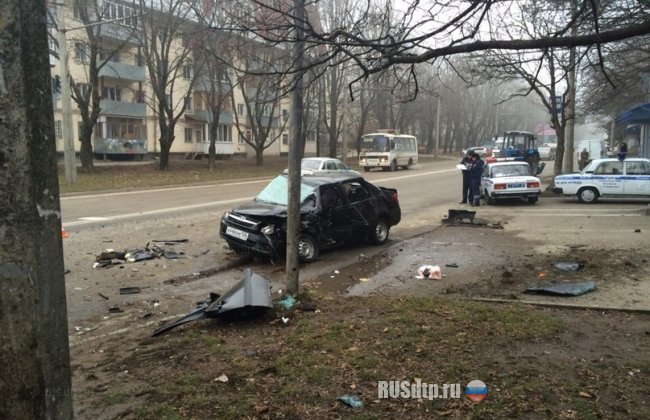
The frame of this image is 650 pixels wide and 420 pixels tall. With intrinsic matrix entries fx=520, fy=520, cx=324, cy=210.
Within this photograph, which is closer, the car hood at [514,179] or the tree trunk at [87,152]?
the car hood at [514,179]

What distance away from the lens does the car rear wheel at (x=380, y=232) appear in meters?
11.1

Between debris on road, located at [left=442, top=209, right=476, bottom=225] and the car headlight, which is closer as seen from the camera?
the car headlight

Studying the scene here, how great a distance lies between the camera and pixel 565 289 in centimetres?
683

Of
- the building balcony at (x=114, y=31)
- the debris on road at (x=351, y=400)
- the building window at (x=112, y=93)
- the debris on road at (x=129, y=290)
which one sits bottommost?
the debris on road at (x=129, y=290)

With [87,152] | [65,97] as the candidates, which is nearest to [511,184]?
[65,97]

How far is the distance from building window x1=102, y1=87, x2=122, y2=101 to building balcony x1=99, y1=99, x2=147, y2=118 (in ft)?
3.00

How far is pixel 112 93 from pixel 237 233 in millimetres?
40077

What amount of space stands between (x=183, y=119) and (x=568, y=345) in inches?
1987

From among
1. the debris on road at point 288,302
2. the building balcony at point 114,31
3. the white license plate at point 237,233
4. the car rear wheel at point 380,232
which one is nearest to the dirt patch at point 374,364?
the debris on road at point 288,302

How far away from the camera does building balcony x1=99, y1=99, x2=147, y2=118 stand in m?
42.4

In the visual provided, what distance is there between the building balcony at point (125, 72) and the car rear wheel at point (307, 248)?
37953 mm

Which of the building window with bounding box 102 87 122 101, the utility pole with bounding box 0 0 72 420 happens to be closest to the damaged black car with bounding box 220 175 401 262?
the utility pole with bounding box 0 0 72 420

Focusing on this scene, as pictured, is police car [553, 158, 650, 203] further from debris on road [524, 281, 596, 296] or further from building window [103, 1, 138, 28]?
building window [103, 1, 138, 28]

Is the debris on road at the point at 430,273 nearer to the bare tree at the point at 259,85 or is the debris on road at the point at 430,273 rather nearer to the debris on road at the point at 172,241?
the bare tree at the point at 259,85
